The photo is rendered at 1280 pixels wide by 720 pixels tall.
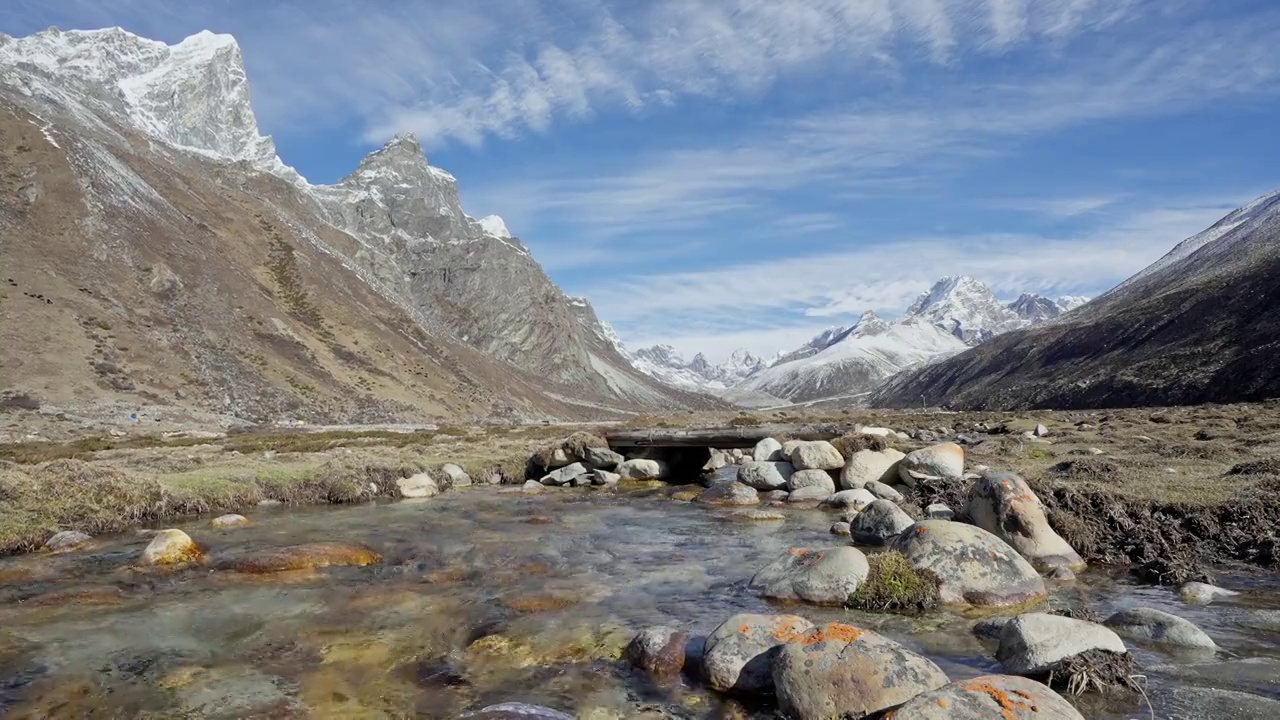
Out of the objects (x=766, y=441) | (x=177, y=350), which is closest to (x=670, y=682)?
(x=766, y=441)

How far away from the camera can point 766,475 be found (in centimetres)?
3044

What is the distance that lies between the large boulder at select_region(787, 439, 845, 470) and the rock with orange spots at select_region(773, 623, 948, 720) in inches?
835

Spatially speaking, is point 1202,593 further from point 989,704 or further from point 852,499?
point 852,499

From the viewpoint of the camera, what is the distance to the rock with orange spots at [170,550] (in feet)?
55.5

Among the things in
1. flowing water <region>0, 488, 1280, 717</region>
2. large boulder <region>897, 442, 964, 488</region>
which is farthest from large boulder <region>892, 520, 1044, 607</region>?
large boulder <region>897, 442, 964, 488</region>

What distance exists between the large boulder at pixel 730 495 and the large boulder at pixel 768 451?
16.0 ft

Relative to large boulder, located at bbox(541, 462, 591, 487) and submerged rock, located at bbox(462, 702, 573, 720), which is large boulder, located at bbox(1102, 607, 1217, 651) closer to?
submerged rock, located at bbox(462, 702, 573, 720)

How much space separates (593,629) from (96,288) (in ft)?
311

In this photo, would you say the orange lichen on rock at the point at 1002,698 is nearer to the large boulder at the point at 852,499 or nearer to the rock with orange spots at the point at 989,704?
the rock with orange spots at the point at 989,704

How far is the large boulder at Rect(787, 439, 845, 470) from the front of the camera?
98.7ft

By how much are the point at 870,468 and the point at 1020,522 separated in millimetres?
11657

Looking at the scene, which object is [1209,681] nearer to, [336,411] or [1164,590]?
[1164,590]

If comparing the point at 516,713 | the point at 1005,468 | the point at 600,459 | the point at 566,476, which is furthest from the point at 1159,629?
the point at 600,459

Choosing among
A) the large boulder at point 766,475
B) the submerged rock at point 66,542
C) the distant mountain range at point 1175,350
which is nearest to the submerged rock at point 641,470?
the large boulder at point 766,475
